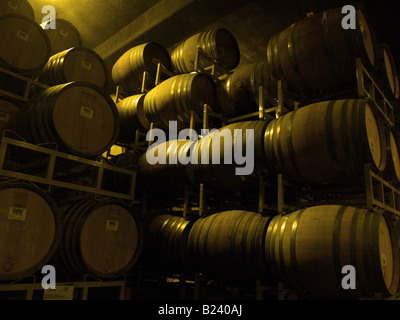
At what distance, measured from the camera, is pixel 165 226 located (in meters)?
4.55

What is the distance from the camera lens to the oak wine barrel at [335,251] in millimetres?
2656

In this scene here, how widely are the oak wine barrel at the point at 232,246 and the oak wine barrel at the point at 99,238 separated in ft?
2.45

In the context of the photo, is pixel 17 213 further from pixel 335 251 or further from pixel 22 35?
pixel 335 251

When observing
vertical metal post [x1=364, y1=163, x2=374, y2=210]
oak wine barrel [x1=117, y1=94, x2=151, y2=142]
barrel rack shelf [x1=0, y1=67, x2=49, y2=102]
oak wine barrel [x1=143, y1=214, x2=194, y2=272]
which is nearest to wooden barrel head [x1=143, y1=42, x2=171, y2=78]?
oak wine barrel [x1=117, y1=94, x2=151, y2=142]

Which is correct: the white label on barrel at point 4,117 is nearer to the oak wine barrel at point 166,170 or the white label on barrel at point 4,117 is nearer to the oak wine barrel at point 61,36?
the oak wine barrel at point 166,170

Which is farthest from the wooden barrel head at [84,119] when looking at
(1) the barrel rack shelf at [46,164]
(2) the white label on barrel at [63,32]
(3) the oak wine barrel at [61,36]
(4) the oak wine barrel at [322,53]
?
(2) the white label on barrel at [63,32]

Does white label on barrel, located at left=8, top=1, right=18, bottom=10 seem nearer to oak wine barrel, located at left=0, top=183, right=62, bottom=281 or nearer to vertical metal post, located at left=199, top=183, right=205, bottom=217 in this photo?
oak wine barrel, located at left=0, top=183, right=62, bottom=281

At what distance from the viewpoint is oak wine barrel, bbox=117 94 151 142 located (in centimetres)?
570

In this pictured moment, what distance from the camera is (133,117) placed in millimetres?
5738

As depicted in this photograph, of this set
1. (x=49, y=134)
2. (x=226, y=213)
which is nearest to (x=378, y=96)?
(x=226, y=213)

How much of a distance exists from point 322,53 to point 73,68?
3.19 m
